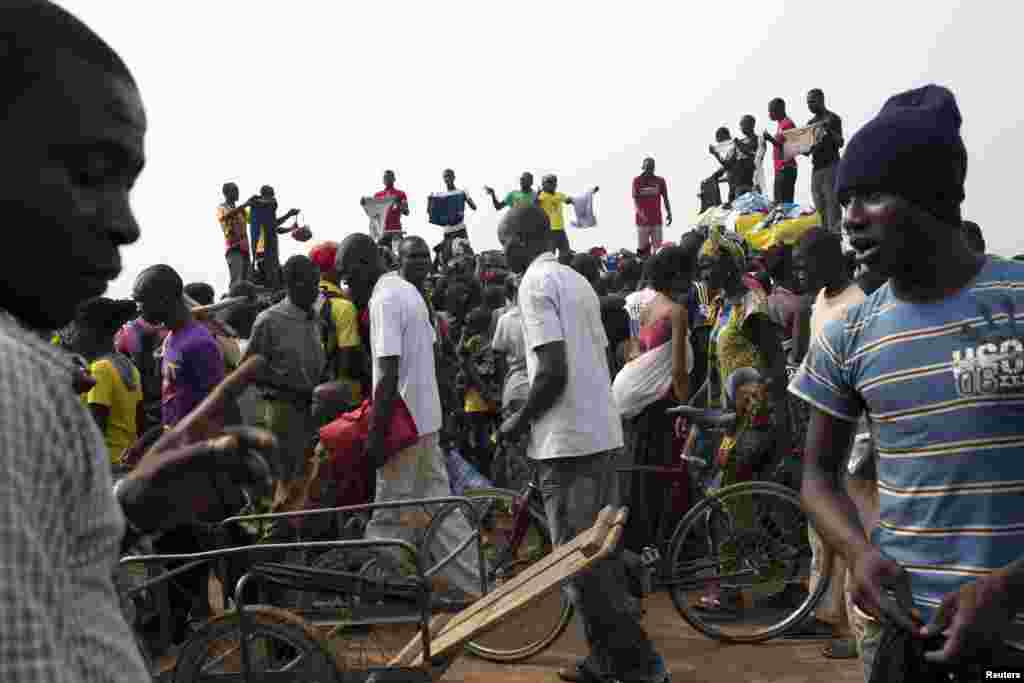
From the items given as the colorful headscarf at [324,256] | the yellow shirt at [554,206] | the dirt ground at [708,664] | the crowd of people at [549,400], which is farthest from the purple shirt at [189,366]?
the yellow shirt at [554,206]

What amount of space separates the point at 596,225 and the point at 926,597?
1531cm

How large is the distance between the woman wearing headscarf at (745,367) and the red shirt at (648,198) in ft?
36.4

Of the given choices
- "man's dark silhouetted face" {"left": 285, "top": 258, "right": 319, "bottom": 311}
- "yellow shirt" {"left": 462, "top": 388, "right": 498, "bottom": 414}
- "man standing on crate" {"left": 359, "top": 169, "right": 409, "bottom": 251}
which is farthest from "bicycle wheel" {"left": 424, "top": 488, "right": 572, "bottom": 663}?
"man standing on crate" {"left": 359, "top": 169, "right": 409, "bottom": 251}

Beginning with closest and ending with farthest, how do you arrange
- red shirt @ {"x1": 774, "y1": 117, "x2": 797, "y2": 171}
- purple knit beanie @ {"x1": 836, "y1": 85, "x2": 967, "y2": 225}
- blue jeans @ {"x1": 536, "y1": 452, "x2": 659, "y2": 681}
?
1. purple knit beanie @ {"x1": 836, "y1": 85, "x2": 967, "y2": 225}
2. blue jeans @ {"x1": 536, "y1": 452, "x2": 659, "y2": 681}
3. red shirt @ {"x1": 774, "y1": 117, "x2": 797, "y2": 171}

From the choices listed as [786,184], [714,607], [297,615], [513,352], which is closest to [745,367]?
[714,607]

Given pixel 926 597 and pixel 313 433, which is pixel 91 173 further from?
pixel 313 433

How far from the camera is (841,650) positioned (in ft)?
18.1

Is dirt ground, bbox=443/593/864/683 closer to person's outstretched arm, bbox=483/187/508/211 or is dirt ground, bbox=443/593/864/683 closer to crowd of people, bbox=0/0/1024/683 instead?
crowd of people, bbox=0/0/1024/683

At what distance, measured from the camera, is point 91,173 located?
1119 millimetres

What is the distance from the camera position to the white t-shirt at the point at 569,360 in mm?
4832

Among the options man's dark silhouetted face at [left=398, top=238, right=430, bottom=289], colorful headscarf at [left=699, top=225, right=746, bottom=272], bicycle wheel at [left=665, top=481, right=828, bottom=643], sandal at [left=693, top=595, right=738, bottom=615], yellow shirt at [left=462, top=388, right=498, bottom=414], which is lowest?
sandal at [left=693, top=595, right=738, bottom=615]

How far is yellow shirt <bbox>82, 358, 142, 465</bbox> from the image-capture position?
18.3 ft

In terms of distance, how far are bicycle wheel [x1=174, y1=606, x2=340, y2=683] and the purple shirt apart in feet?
5.54

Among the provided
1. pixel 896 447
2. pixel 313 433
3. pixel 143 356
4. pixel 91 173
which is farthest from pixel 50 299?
pixel 143 356
